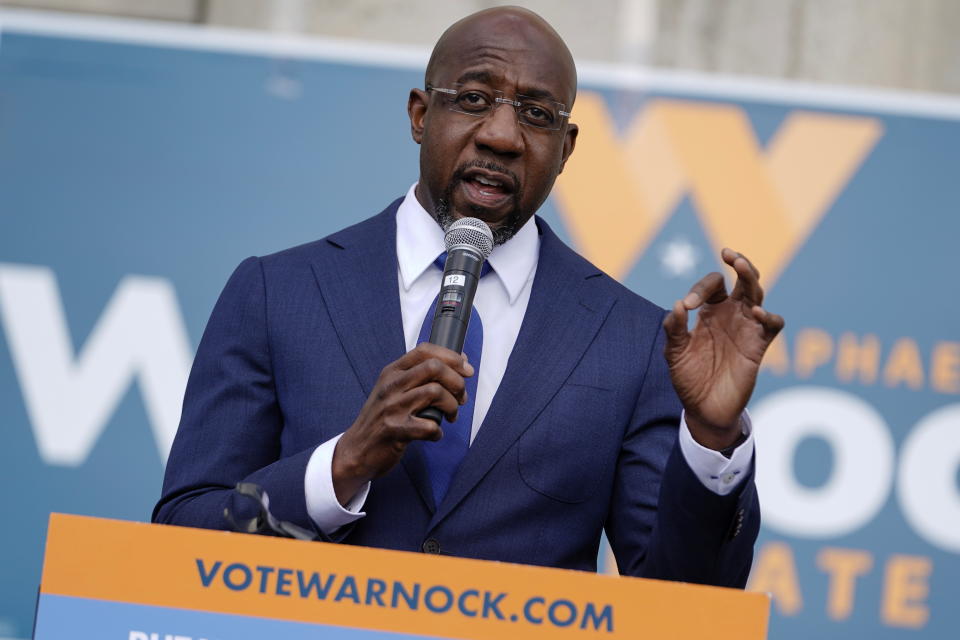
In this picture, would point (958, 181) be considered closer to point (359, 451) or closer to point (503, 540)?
point (503, 540)

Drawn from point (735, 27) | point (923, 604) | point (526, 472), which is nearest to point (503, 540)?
point (526, 472)

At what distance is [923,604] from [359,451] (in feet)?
9.45

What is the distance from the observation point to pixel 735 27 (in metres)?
5.04

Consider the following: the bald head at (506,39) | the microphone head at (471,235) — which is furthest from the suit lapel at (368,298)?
the bald head at (506,39)

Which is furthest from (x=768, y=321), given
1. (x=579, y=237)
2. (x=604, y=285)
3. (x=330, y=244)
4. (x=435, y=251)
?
(x=579, y=237)

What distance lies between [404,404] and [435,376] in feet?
0.22

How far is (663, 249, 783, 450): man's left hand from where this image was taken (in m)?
1.93

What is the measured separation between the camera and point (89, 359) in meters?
4.37

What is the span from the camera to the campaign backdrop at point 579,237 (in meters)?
4.25

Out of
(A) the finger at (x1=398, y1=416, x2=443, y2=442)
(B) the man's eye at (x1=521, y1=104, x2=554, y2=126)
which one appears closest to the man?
(B) the man's eye at (x1=521, y1=104, x2=554, y2=126)

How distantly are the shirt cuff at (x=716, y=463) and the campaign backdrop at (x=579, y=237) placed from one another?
7.74ft

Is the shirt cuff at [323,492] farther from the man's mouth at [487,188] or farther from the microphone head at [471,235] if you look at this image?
the man's mouth at [487,188]

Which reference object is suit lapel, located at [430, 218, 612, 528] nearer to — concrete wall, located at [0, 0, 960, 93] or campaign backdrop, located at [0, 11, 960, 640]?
campaign backdrop, located at [0, 11, 960, 640]

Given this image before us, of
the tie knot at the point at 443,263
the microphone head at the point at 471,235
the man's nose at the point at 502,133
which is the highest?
the man's nose at the point at 502,133
